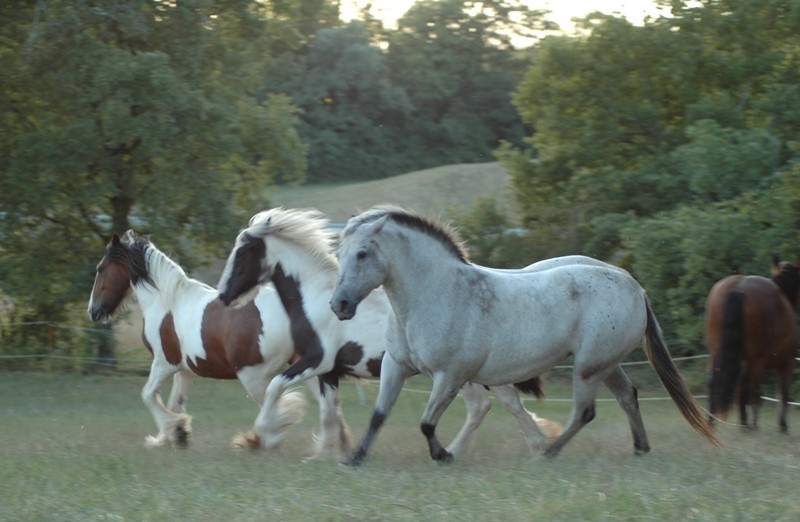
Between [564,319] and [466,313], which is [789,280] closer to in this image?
[564,319]

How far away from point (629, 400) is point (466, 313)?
69.4 inches

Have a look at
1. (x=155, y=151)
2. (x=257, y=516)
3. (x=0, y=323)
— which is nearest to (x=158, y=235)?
(x=155, y=151)

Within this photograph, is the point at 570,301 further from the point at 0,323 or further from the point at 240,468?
the point at 0,323

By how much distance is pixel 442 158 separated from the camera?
53000mm

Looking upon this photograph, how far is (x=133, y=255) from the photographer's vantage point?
34.3 ft

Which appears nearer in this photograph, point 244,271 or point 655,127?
point 244,271

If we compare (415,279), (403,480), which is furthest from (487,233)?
(403,480)

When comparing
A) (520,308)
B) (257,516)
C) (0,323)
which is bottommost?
(0,323)

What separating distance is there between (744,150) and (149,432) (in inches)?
416

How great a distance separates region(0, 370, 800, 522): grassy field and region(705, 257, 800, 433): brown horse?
1.46 ft

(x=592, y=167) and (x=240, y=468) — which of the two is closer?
(x=240, y=468)

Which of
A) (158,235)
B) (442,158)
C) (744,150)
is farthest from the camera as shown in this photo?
(442,158)

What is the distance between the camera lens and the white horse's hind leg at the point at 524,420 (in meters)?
8.85

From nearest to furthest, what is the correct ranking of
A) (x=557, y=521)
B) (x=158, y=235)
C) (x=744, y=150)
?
(x=557, y=521), (x=744, y=150), (x=158, y=235)
